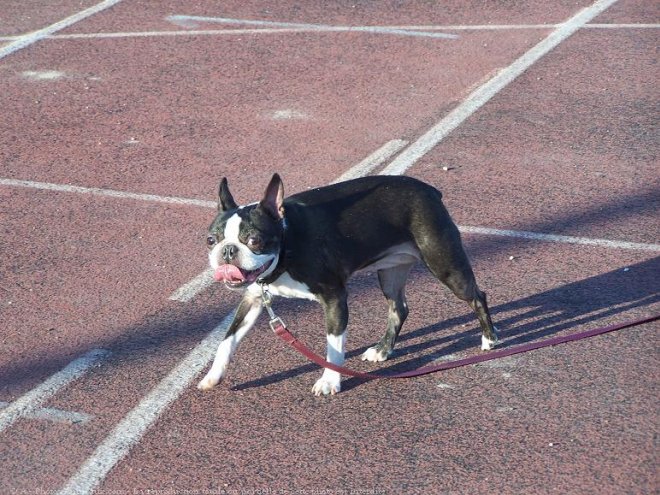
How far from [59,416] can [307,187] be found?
12.1ft

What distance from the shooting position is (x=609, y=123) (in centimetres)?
1044

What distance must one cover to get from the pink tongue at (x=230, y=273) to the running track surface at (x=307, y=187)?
80 cm

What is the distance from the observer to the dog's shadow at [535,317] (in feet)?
21.5

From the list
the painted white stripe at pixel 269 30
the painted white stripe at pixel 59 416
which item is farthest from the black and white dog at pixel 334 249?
the painted white stripe at pixel 269 30

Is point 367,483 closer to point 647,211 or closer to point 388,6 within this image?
point 647,211

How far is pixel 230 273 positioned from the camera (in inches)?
216

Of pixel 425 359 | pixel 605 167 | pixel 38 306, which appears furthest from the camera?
pixel 605 167

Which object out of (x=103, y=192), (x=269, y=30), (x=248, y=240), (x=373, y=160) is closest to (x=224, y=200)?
(x=248, y=240)

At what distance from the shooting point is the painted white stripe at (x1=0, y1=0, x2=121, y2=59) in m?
13.1

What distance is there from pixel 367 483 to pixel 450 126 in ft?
18.6

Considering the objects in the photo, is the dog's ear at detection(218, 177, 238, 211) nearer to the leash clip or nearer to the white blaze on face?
the white blaze on face

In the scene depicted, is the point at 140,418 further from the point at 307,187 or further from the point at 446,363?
the point at 307,187

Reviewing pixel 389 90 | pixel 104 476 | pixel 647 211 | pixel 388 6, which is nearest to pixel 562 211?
pixel 647 211

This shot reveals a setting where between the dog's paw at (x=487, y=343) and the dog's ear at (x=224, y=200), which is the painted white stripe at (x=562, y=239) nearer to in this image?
the dog's paw at (x=487, y=343)
